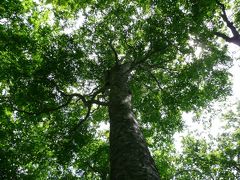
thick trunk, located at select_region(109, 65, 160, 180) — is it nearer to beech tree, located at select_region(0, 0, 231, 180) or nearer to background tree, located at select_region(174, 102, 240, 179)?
beech tree, located at select_region(0, 0, 231, 180)

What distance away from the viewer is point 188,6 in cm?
1215

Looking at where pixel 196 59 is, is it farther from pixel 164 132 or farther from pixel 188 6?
pixel 164 132

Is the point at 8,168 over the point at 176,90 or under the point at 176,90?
under

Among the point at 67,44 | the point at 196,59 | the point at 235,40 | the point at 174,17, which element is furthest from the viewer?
the point at 235,40

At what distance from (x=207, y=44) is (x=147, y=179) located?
1077cm

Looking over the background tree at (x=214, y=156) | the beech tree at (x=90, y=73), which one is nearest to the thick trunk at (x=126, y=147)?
the beech tree at (x=90, y=73)

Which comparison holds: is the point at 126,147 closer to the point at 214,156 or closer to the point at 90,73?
the point at 90,73

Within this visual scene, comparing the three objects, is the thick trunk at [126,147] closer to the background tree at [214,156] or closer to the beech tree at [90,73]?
the beech tree at [90,73]

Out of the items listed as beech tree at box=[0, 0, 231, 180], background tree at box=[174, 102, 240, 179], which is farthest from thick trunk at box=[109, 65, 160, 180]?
background tree at box=[174, 102, 240, 179]

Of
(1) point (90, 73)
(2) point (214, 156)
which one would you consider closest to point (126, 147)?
(1) point (90, 73)

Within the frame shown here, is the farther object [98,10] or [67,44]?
[98,10]

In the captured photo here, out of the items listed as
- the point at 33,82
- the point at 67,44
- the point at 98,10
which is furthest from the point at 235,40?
the point at 33,82

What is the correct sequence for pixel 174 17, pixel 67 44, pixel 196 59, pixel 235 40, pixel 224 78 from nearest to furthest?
1. pixel 174 17
2. pixel 67 44
3. pixel 196 59
4. pixel 224 78
5. pixel 235 40

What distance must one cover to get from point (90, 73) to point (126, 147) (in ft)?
31.3
